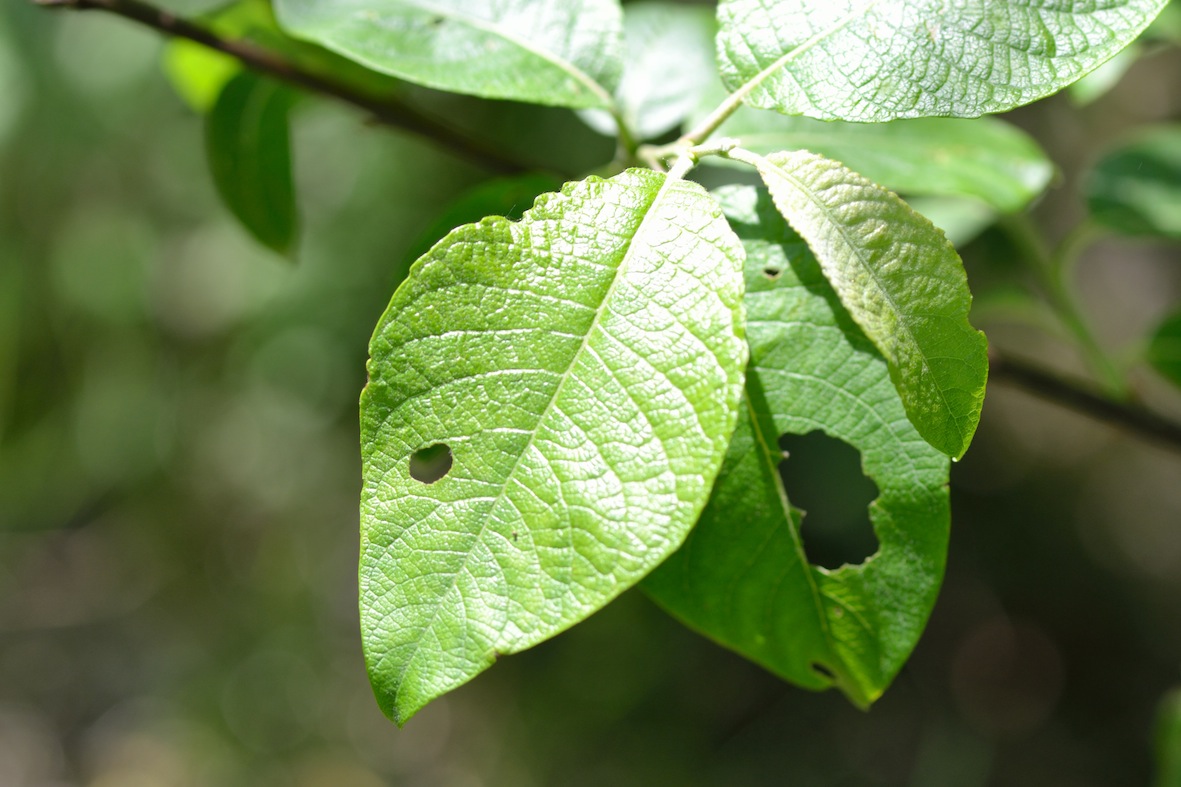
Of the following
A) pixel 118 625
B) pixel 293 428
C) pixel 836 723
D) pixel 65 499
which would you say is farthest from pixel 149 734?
pixel 836 723

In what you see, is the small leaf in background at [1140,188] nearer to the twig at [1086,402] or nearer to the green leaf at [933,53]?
the twig at [1086,402]

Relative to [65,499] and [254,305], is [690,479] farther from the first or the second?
[65,499]

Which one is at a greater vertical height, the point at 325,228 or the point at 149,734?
the point at 325,228

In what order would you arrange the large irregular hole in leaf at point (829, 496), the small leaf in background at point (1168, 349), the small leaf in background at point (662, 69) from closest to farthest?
the large irregular hole in leaf at point (829, 496) < the small leaf in background at point (662, 69) < the small leaf in background at point (1168, 349)

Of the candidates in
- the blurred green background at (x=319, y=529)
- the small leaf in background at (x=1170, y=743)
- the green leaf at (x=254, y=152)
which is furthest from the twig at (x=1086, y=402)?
the blurred green background at (x=319, y=529)

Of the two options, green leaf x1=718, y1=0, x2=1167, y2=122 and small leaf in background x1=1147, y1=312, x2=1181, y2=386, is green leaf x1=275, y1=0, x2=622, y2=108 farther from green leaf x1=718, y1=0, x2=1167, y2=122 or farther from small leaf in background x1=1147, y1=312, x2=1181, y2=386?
small leaf in background x1=1147, y1=312, x2=1181, y2=386
